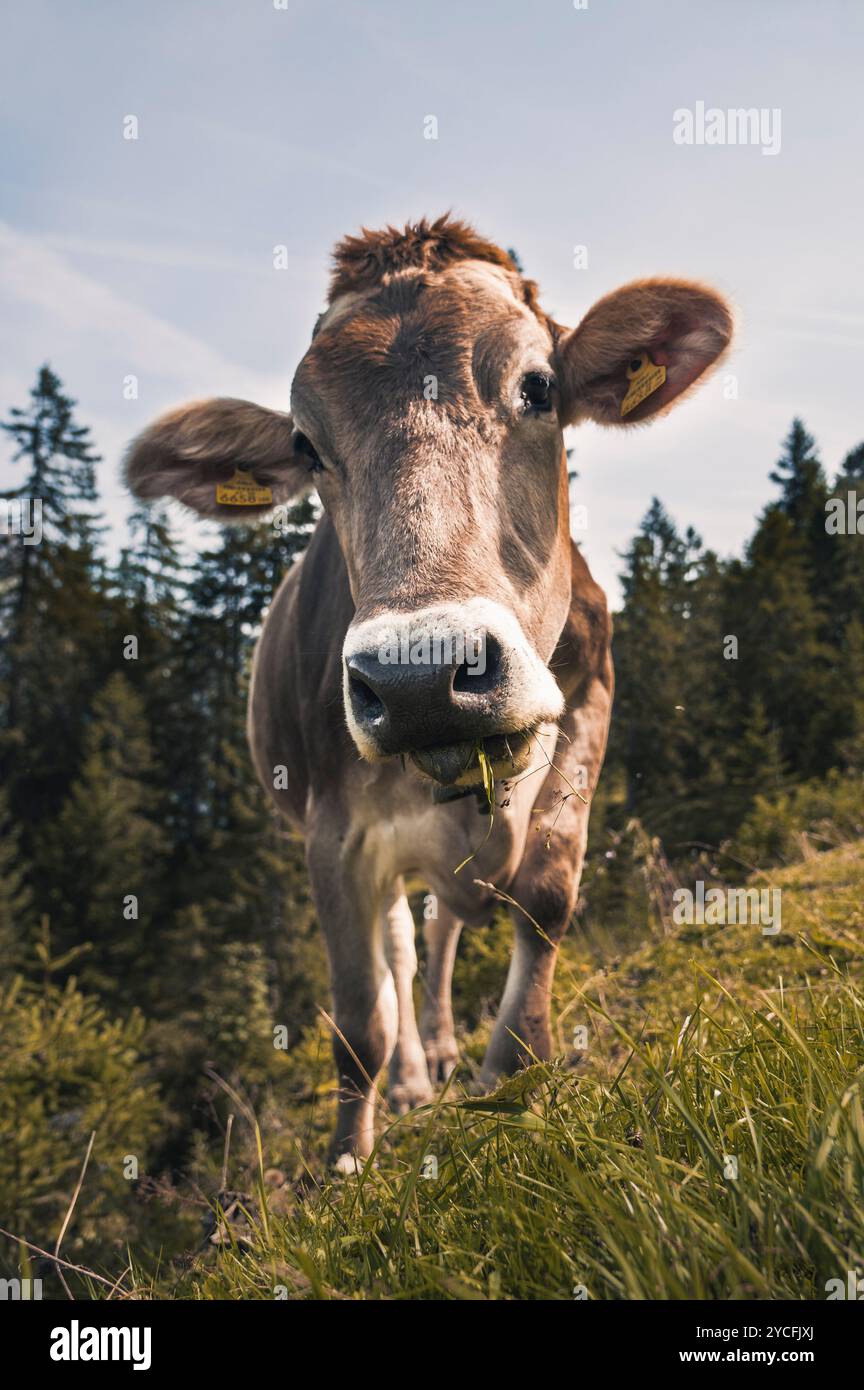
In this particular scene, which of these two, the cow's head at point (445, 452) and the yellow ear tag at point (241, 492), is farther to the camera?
the yellow ear tag at point (241, 492)

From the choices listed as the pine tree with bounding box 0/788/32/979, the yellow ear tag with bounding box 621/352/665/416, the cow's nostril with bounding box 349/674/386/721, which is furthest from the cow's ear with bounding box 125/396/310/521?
the pine tree with bounding box 0/788/32/979

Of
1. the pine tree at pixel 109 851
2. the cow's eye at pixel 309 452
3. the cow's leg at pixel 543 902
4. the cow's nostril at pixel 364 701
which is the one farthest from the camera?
the pine tree at pixel 109 851

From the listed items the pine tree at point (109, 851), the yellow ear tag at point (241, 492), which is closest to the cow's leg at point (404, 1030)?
the yellow ear tag at point (241, 492)

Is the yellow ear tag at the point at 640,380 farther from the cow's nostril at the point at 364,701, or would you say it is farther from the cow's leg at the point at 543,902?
the cow's nostril at the point at 364,701

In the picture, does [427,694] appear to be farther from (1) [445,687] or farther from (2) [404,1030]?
(2) [404,1030]

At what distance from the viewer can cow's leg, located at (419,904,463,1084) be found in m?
5.52

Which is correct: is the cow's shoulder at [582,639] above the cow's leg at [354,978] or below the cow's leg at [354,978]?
above

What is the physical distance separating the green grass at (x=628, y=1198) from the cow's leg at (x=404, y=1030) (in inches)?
95.3

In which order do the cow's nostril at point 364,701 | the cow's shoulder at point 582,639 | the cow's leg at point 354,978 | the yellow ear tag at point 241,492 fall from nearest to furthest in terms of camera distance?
the cow's nostril at point 364,701 → the cow's leg at point 354,978 → the cow's shoulder at point 582,639 → the yellow ear tag at point 241,492

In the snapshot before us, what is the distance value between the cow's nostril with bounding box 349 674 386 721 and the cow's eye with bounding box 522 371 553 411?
127cm

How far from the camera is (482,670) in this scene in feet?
7.07

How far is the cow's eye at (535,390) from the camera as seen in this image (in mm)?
3010

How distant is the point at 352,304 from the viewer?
10.5 feet

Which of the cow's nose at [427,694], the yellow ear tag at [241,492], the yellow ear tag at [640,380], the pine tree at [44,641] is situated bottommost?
the cow's nose at [427,694]
